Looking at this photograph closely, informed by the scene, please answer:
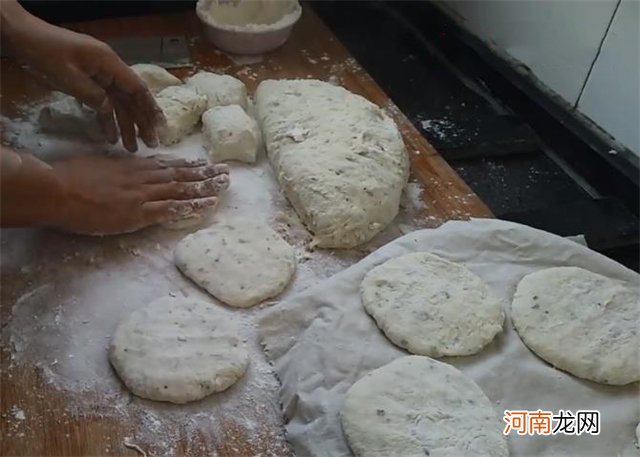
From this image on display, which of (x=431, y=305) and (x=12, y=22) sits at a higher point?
(x=12, y=22)

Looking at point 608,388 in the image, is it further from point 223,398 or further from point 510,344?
point 223,398

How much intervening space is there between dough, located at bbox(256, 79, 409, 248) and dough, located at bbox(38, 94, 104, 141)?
0.33 m

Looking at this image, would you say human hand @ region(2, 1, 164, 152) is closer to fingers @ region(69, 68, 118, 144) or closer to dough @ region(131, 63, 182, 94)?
fingers @ region(69, 68, 118, 144)

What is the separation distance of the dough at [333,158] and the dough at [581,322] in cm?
30

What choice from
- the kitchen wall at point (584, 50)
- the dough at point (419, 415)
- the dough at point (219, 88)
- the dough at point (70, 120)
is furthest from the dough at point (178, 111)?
the kitchen wall at point (584, 50)

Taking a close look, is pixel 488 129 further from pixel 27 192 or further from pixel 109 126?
pixel 27 192

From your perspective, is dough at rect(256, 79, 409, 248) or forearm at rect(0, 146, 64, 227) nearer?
forearm at rect(0, 146, 64, 227)

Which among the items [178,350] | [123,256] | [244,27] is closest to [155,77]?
[244,27]

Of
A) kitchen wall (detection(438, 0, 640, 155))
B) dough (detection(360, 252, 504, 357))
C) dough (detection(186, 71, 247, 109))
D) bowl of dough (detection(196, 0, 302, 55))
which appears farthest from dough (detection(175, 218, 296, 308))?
kitchen wall (detection(438, 0, 640, 155))

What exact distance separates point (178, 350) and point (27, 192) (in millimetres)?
340

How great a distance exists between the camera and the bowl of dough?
1.76 metres

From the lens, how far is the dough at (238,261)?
121 cm

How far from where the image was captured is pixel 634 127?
1555 millimetres

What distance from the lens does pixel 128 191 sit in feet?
4.22
